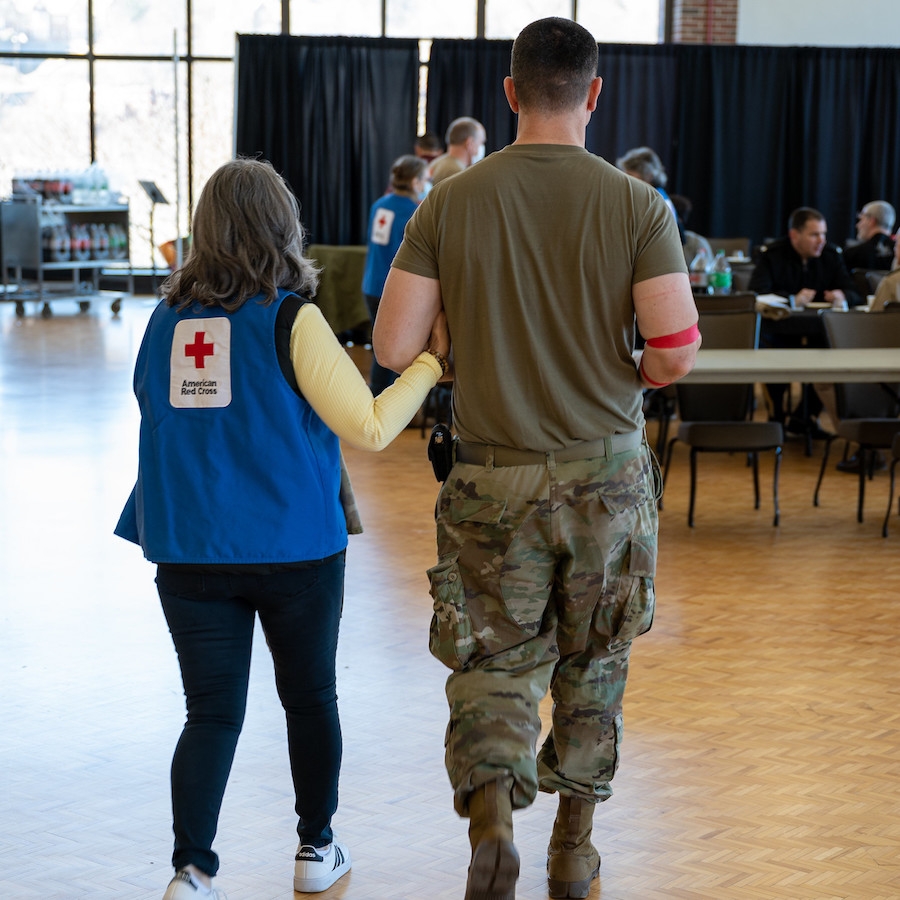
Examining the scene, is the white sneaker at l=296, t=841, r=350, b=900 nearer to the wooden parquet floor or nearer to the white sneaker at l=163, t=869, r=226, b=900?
the wooden parquet floor

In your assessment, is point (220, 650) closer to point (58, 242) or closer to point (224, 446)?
point (224, 446)

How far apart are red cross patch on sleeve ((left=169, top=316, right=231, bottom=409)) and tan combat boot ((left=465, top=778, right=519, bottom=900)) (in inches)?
32.8

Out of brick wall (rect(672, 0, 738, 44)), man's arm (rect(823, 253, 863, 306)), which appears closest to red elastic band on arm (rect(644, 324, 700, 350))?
man's arm (rect(823, 253, 863, 306))

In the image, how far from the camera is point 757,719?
3674mm

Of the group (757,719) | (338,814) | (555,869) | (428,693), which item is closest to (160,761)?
(338,814)

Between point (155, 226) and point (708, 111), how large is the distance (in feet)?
22.0

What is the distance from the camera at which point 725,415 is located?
262 inches

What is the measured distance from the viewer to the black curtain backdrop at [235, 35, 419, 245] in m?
13.3

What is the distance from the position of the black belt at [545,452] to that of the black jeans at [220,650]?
0.31 m

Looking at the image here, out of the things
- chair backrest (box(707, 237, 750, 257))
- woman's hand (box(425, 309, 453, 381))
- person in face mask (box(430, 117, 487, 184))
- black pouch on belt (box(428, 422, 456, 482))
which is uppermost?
person in face mask (box(430, 117, 487, 184))

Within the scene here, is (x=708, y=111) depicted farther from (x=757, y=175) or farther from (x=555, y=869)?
(x=555, y=869)

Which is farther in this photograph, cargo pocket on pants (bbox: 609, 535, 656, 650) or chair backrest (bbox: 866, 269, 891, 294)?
chair backrest (bbox: 866, 269, 891, 294)

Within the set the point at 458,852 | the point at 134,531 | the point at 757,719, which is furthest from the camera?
the point at 757,719

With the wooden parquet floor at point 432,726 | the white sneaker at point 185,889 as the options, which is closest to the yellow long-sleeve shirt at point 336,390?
the white sneaker at point 185,889
